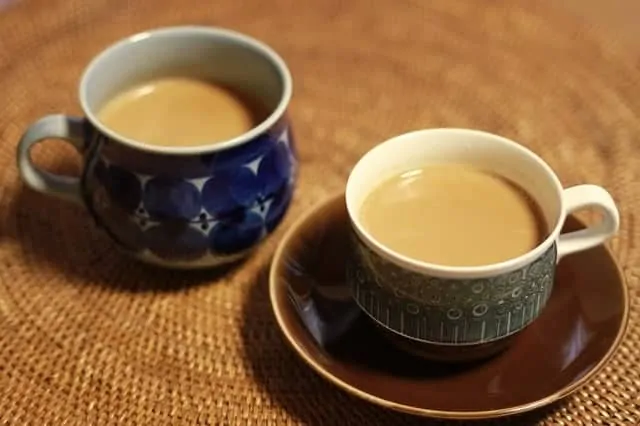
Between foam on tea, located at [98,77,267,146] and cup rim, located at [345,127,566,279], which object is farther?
foam on tea, located at [98,77,267,146]

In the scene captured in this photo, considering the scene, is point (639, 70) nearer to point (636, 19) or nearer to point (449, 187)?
point (636, 19)

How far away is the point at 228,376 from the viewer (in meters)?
0.57

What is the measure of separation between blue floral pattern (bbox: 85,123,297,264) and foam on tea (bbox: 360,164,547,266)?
68mm

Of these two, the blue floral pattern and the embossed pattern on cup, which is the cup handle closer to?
the blue floral pattern

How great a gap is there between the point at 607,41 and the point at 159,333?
44 centimetres

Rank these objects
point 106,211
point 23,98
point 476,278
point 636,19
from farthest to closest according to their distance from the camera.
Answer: point 636,19, point 23,98, point 106,211, point 476,278

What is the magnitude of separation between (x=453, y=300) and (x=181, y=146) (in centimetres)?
21

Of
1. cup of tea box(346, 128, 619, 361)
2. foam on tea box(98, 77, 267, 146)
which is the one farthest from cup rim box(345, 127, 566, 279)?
foam on tea box(98, 77, 267, 146)

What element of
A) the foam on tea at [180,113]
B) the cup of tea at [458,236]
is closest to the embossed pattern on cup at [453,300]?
the cup of tea at [458,236]

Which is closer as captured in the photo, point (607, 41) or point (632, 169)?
point (632, 169)

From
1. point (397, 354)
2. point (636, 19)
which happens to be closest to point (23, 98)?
point (397, 354)

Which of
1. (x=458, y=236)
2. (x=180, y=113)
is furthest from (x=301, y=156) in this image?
(x=458, y=236)

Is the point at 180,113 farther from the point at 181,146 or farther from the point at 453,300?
the point at 453,300

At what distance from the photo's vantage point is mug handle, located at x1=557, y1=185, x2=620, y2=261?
0.55m
